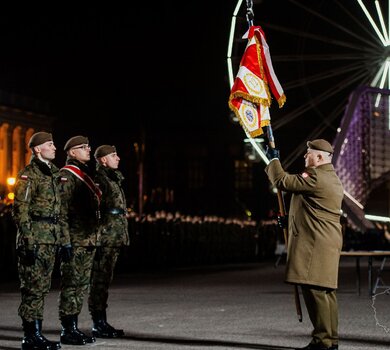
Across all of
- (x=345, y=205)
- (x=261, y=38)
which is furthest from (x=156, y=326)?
(x=345, y=205)

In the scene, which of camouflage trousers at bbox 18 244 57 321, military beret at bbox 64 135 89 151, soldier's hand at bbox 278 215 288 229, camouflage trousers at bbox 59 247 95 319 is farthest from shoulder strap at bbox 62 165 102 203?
soldier's hand at bbox 278 215 288 229

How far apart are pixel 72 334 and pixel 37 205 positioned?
4.41 ft

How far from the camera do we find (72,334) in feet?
35.2

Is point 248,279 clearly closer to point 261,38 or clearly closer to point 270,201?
point 261,38

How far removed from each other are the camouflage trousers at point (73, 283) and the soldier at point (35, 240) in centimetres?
47

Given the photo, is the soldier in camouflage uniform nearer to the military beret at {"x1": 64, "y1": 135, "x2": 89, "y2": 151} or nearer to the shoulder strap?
the shoulder strap

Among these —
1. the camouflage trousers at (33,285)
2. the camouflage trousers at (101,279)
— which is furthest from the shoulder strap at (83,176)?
the camouflage trousers at (33,285)

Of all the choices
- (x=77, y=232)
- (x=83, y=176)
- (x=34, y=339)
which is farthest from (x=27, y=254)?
(x=83, y=176)

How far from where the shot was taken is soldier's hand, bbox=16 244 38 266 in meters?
10.1

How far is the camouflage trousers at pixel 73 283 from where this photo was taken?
10.8 meters

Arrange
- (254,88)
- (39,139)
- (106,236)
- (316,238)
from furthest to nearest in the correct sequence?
1. (106,236)
2. (254,88)
3. (39,139)
4. (316,238)

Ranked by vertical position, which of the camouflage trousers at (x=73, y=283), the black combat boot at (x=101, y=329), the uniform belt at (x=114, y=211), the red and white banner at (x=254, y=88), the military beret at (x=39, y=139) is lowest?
the black combat boot at (x=101, y=329)

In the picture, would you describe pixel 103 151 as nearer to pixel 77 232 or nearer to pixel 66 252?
pixel 77 232

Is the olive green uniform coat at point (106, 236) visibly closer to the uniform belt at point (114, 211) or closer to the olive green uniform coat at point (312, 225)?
the uniform belt at point (114, 211)
